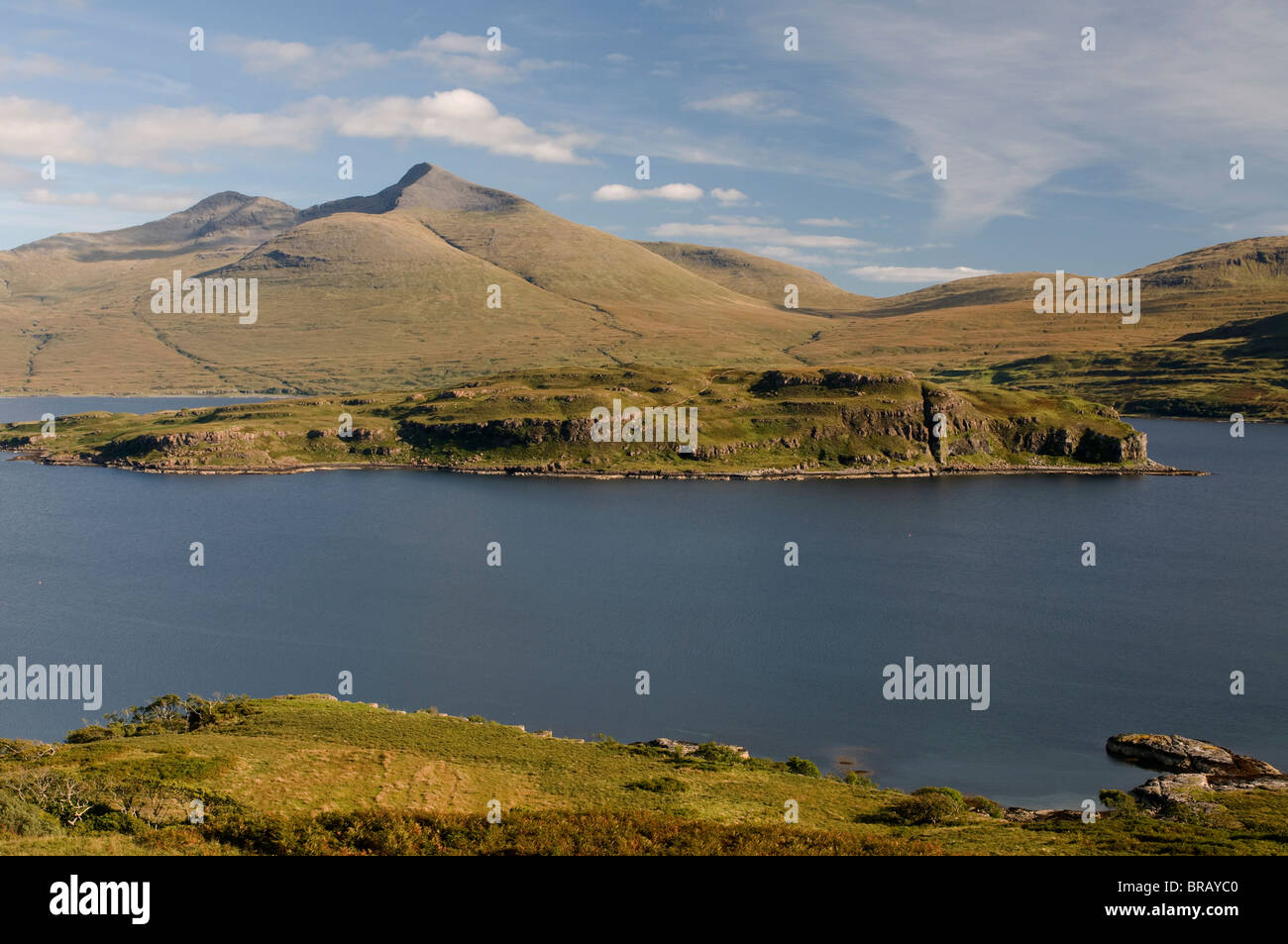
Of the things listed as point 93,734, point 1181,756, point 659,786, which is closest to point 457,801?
point 659,786

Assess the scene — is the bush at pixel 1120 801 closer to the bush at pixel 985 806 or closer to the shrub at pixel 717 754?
the bush at pixel 985 806

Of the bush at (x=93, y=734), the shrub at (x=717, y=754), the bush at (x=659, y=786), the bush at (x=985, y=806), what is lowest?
the bush at (x=985, y=806)

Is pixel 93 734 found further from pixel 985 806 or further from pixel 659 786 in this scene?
pixel 985 806

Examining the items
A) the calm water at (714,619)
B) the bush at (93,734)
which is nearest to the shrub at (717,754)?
the calm water at (714,619)

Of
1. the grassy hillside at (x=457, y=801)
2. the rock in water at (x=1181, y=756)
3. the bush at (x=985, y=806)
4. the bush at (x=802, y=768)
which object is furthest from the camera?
the rock in water at (x=1181, y=756)

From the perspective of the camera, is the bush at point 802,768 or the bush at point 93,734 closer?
the bush at point 93,734

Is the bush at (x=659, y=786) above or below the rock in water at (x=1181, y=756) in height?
above
